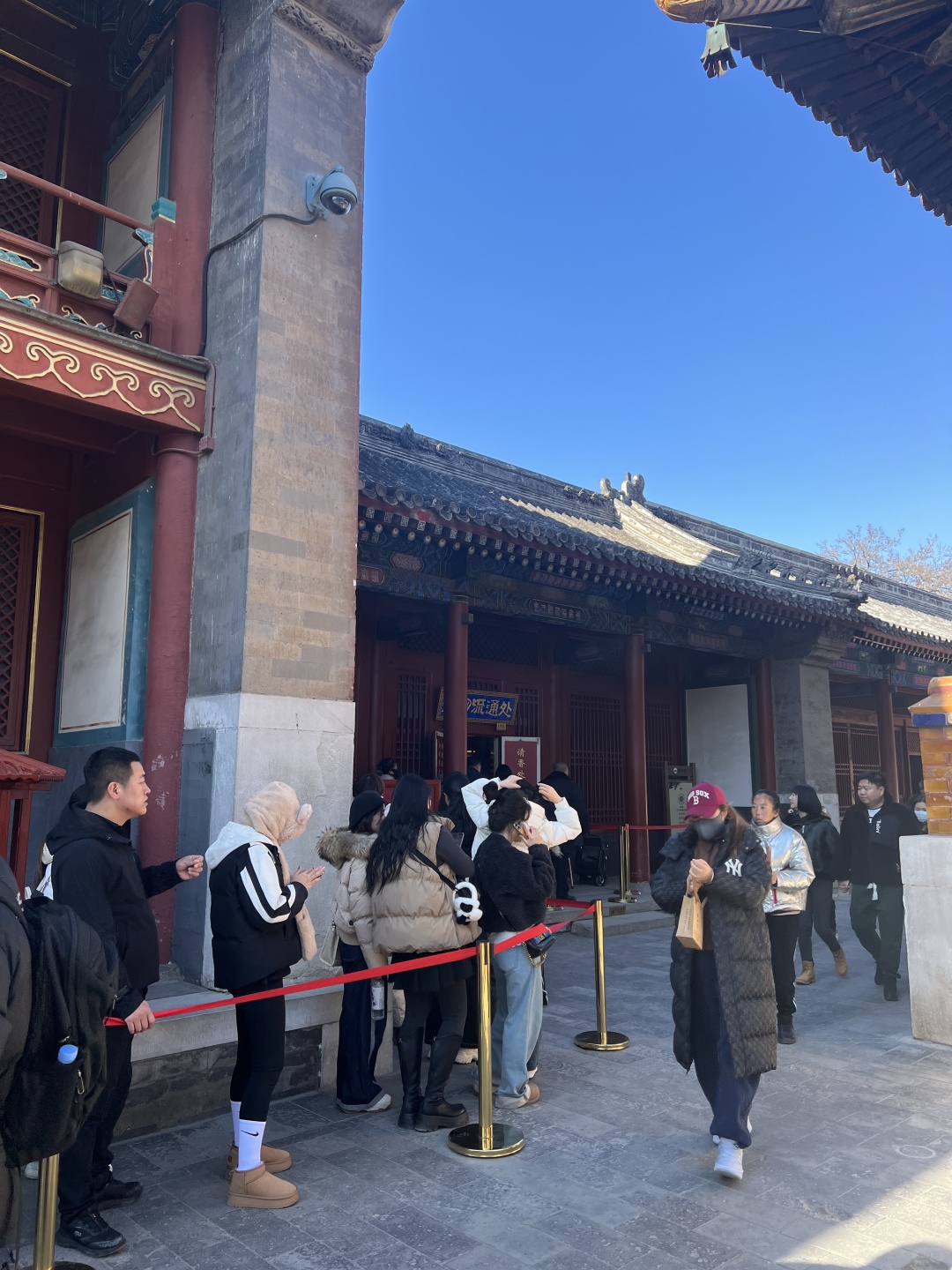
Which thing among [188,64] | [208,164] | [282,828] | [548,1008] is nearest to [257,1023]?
[282,828]

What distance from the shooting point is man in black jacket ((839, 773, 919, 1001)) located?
6.66m

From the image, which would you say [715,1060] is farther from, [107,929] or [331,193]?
[331,193]

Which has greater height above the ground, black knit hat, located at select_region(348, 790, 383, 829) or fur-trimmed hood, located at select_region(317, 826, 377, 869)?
black knit hat, located at select_region(348, 790, 383, 829)

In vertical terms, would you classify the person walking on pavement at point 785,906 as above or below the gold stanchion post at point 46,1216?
above

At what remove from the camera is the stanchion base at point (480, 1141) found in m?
3.87

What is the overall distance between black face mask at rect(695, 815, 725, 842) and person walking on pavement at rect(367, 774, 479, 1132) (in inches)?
43.2

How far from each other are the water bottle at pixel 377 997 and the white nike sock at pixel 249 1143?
3.43 ft

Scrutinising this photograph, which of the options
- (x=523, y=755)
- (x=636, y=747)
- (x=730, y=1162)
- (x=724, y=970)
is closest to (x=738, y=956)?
(x=724, y=970)

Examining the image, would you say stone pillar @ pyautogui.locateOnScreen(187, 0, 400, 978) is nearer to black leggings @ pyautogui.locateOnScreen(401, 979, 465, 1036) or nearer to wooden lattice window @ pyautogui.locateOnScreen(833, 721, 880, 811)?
black leggings @ pyautogui.locateOnScreen(401, 979, 465, 1036)

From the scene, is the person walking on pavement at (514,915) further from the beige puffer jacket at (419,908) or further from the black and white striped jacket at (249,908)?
the black and white striped jacket at (249,908)

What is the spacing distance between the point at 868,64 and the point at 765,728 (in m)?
10.1

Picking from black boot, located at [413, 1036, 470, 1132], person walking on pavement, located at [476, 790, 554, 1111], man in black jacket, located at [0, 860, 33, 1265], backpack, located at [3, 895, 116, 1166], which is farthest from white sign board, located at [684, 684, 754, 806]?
man in black jacket, located at [0, 860, 33, 1265]

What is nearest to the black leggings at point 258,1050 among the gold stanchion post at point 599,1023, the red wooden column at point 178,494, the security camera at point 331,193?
the red wooden column at point 178,494

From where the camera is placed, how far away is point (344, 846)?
4516mm
